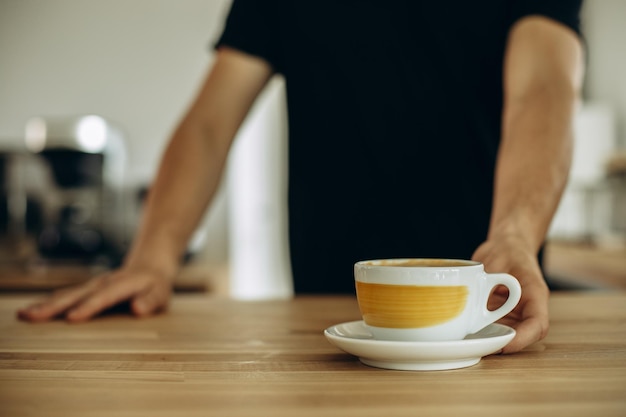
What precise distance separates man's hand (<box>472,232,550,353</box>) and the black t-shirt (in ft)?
1.71

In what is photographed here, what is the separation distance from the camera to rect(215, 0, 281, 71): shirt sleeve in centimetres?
133

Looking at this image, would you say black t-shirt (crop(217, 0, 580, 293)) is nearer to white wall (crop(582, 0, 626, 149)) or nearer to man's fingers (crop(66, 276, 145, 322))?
man's fingers (crop(66, 276, 145, 322))

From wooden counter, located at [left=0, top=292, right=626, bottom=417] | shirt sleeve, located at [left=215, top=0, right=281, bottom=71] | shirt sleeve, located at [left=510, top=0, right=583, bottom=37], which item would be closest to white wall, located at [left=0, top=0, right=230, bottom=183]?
shirt sleeve, located at [left=215, top=0, right=281, bottom=71]

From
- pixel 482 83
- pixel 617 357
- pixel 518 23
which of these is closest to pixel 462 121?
pixel 482 83

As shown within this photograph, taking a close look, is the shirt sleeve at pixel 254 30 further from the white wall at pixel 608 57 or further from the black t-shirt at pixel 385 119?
the white wall at pixel 608 57

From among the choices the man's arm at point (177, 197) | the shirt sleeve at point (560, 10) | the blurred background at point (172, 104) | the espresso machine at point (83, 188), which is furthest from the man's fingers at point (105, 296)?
the blurred background at point (172, 104)

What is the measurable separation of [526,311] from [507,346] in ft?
0.21

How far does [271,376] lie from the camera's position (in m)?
0.53

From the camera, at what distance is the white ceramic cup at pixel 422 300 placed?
0.55 m

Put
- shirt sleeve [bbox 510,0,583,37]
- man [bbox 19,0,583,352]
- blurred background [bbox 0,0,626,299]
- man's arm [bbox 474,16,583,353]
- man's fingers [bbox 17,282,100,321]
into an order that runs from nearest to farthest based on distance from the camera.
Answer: man's arm [bbox 474,16,583,353] → man's fingers [bbox 17,282,100,321] → shirt sleeve [bbox 510,0,583,37] → man [bbox 19,0,583,352] → blurred background [bbox 0,0,626,299]

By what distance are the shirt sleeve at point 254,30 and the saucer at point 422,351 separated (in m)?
0.88

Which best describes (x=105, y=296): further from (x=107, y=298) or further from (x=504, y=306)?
(x=504, y=306)

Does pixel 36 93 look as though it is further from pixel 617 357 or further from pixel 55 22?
pixel 617 357

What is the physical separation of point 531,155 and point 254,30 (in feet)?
2.05
